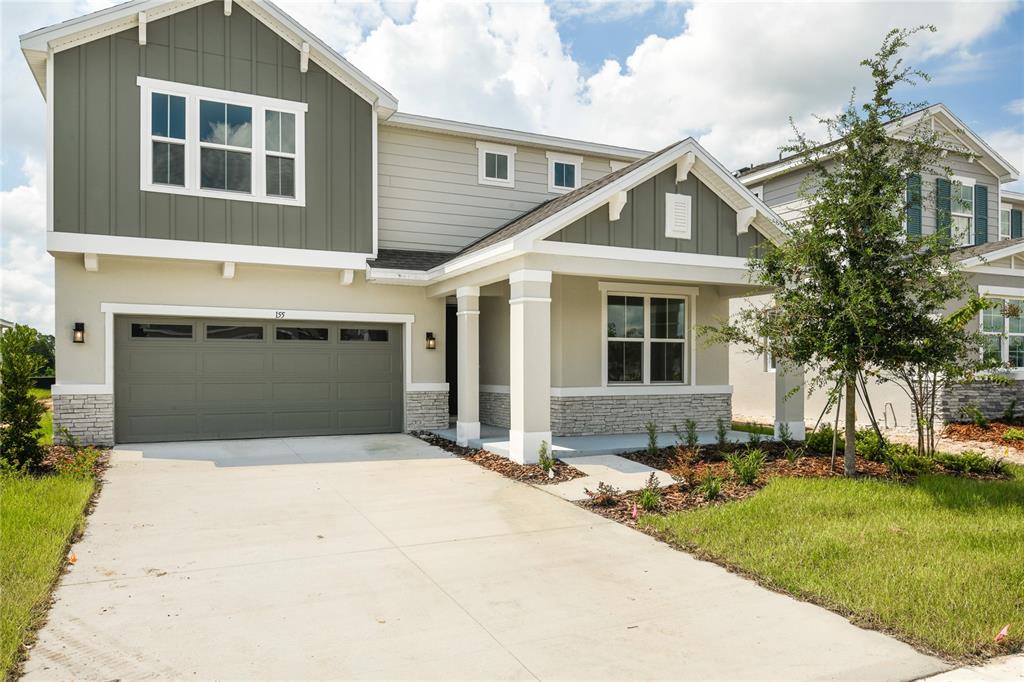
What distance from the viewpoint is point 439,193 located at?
526 inches

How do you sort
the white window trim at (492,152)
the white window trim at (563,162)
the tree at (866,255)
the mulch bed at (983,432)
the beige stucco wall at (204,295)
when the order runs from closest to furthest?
the tree at (866,255), the beige stucco wall at (204,295), the mulch bed at (983,432), the white window trim at (492,152), the white window trim at (563,162)

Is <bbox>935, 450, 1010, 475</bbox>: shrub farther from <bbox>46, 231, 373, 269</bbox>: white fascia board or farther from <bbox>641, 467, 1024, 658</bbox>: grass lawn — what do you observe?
<bbox>46, 231, 373, 269</bbox>: white fascia board

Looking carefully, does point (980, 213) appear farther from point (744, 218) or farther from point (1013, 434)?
point (744, 218)

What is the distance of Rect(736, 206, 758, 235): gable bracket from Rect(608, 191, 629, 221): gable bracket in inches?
82.5

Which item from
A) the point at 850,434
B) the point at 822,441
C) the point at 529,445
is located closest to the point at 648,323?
the point at 822,441

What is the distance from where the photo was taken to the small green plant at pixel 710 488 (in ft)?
23.9

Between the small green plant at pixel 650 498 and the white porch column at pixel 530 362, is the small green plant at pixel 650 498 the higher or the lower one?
the lower one

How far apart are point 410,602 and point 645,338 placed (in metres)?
8.70

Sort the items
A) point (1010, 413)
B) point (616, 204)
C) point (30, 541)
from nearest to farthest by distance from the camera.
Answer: point (30, 541) → point (616, 204) → point (1010, 413)

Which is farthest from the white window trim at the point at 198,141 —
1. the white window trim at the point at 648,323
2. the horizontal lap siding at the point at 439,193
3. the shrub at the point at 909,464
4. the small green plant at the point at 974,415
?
the small green plant at the point at 974,415

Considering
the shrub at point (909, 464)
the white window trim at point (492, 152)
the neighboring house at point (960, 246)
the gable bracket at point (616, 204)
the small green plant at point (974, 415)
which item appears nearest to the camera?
the shrub at point (909, 464)

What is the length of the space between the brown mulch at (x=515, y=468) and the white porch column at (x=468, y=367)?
392 mm

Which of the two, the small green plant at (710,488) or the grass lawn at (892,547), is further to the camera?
the small green plant at (710,488)

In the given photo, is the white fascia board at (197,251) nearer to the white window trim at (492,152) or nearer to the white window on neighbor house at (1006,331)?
the white window trim at (492,152)
